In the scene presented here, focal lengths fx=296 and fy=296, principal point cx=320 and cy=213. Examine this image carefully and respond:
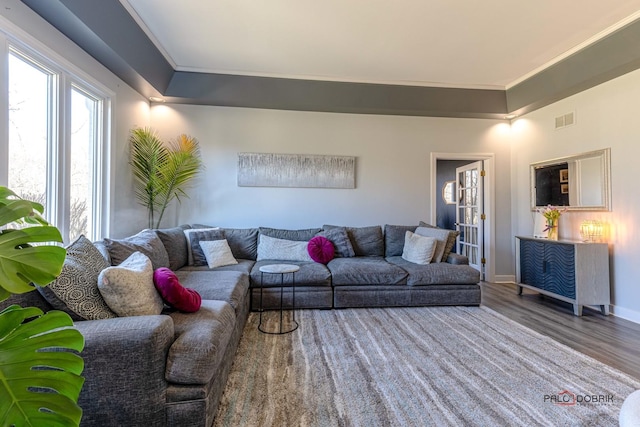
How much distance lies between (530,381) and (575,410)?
28 centimetres

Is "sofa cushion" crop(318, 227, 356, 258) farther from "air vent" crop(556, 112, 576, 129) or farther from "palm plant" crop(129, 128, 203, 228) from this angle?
"air vent" crop(556, 112, 576, 129)

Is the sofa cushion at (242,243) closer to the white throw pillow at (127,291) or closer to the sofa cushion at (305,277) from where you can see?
the sofa cushion at (305,277)

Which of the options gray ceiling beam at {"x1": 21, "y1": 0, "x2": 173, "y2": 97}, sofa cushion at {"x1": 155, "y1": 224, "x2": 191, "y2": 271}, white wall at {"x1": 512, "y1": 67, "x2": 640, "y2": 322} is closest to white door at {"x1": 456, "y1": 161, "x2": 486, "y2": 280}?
white wall at {"x1": 512, "y1": 67, "x2": 640, "y2": 322}

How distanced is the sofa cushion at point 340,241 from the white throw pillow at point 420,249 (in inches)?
28.3

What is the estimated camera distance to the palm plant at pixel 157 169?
3496 mm

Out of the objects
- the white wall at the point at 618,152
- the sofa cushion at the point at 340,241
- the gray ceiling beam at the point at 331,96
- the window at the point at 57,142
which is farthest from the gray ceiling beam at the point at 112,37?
the white wall at the point at 618,152

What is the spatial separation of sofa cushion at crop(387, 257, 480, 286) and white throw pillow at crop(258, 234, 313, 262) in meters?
1.22

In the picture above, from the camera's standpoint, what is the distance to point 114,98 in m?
3.08

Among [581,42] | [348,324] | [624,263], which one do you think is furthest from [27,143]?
[624,263]

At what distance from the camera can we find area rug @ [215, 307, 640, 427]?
160 centimetres

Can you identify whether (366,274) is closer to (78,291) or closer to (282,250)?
(282,250)

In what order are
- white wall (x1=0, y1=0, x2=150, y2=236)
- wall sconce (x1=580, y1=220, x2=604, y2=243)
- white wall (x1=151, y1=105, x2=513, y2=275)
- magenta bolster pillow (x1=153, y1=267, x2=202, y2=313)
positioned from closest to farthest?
1. magenta bolster pillow (x1=153, y1=267, x2=202, y2=313)
2. white wall (x1=0, y1=0, x2=150, y2=236)
3. wall sconce (x1=580, y1=220, x2=604, y2=243)
4. white wall (x1=151, y1=105, x2=513, y2=275)

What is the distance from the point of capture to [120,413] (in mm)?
1286

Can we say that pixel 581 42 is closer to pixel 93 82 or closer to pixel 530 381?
pixel 530 381
